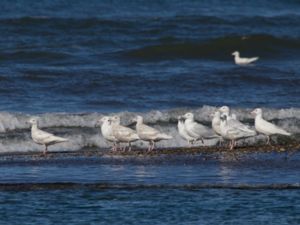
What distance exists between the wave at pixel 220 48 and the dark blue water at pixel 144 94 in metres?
0.06

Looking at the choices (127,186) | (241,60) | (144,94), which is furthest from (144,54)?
(127,186)

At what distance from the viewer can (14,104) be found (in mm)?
23047

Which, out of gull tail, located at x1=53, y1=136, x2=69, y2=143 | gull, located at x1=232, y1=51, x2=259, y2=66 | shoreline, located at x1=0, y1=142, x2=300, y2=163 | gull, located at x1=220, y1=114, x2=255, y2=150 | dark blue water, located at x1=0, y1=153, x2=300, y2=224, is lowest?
dark blue water, located at x1=0, y1=153, x2=300, y2=224

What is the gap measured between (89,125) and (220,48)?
13.6m

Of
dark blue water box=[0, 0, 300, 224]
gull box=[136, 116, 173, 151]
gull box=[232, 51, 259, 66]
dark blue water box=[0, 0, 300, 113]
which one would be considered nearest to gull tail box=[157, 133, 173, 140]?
gull box=[136, 116, 173, 151]

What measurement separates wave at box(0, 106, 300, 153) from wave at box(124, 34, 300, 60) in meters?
9.77

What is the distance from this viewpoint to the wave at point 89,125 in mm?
19531

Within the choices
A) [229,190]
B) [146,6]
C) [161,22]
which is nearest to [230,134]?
[229,190]

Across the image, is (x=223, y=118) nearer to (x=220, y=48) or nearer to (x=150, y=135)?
(x=150, y=135)

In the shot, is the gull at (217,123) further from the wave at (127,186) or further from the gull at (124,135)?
the wave at (127,186)

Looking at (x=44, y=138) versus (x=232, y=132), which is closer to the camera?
(x=232, y=132)

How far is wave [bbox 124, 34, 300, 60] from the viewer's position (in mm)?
32156

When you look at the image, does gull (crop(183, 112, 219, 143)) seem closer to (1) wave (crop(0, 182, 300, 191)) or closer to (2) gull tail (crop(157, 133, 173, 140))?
(2) gull tail (crop(157, 133, 173, 140))

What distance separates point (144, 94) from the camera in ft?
81.8
